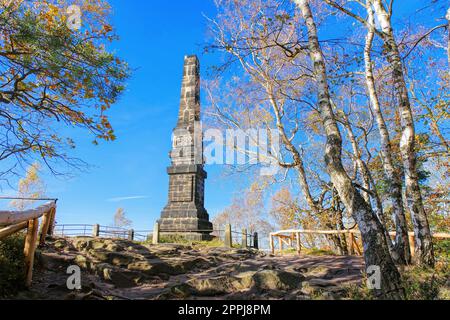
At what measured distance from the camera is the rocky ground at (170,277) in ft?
16.8

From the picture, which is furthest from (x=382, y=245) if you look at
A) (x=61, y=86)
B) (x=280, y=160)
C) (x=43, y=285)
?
(x=280, y=160)

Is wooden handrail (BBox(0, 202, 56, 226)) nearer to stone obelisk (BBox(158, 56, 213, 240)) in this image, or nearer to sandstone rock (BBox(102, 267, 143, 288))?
sandstone rock (BBox(102, 267, 143, 288))

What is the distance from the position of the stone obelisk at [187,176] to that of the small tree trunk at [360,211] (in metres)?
10.6

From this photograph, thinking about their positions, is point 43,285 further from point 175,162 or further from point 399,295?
point 175,162

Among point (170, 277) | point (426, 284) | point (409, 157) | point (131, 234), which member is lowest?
point (170, 277)

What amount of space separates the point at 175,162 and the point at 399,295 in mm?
14064

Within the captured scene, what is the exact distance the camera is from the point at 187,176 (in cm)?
1636

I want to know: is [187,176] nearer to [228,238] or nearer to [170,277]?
[228,238]

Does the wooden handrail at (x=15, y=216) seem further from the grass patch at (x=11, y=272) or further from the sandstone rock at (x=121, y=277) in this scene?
the sandstone rock at (x=121, y=277)

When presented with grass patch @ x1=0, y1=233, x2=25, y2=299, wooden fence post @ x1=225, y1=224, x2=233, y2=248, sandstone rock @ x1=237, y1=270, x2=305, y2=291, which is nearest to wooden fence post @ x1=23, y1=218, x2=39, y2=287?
grass patch @ x1=0, y1=233, x2=25, y2=299

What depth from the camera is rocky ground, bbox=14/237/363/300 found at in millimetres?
5113

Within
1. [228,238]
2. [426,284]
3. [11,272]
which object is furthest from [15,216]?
[228,238]

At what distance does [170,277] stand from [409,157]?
21.2 feet

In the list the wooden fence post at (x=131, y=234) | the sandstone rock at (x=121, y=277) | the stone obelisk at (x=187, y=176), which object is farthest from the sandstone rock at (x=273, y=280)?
the wooden fence post at (x=131, y=234)
